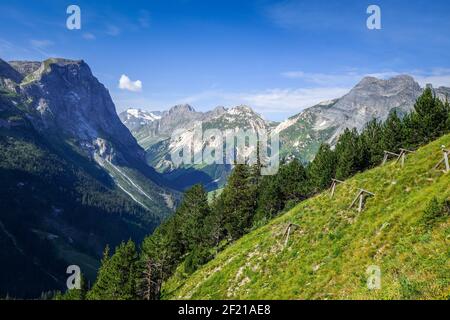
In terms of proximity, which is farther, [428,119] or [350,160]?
[350,160]

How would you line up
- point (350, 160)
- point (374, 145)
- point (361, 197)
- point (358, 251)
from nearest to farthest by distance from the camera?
point (358, 251) → point (361, 197) → point (350, 160) → point (374, 145)

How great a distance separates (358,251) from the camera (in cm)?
2688

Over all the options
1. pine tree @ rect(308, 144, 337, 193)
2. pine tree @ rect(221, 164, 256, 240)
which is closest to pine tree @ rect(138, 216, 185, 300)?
pine tree @ rect(221, 164, 256, 240)

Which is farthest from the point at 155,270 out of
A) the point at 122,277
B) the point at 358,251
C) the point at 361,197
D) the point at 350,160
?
the point at 358,251

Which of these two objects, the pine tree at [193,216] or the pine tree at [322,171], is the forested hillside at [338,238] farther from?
the pine tree at [193,216]

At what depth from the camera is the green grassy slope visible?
1917 centimetres

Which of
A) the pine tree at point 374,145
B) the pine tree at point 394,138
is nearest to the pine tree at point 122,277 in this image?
the pine tree at point 374,145

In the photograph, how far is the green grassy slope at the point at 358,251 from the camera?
755 inches

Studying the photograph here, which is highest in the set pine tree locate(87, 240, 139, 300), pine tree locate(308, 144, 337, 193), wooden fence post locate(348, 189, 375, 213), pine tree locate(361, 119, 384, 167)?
pine tree locate(361, 119, 384, 167)

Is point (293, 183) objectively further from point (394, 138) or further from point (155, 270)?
point (155, 270)

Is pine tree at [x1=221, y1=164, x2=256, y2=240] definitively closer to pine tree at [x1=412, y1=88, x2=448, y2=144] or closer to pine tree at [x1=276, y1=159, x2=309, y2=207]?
pine tree at [x1=276, y1=159, x2=309, y2=207]

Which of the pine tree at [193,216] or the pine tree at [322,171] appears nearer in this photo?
the pine tree at [322,171]
